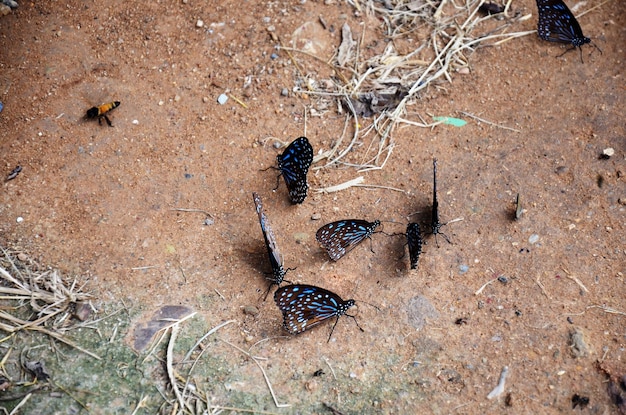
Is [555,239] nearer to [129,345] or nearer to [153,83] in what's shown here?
[129,345]

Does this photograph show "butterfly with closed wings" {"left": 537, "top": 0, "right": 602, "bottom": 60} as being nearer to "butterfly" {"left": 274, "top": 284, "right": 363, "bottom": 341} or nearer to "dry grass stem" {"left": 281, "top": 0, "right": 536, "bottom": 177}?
"dry grass stem" {"left": 281, "top": 0, "right": 536, "bottom": 177}

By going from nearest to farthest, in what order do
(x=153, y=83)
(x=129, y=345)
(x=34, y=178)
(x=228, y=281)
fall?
(x=129, y=345), (x=228, y=281), (x=34, y=178), (x=153, y=83)

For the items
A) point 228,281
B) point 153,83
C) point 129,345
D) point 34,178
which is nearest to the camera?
point 129,345

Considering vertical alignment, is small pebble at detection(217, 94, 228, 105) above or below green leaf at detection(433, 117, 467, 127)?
above

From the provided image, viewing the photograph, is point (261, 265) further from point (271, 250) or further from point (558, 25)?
Answer: point (558, 25)

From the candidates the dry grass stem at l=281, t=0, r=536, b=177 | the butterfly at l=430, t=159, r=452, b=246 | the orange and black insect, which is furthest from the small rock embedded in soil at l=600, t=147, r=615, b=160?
the orange and black insect

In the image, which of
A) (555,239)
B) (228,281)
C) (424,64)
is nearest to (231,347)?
(228,281)

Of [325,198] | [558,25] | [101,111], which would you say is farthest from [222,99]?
[558,25]
